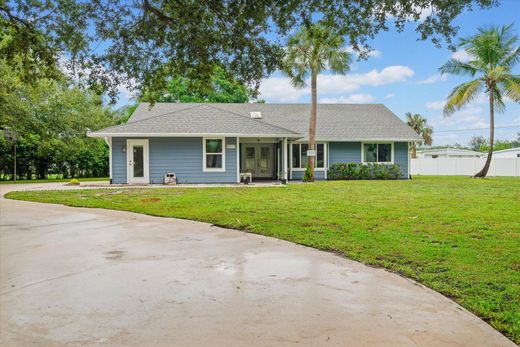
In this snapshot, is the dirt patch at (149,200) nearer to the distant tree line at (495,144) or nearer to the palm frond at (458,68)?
the palm frond at (458,68)

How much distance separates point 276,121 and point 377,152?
5953mm

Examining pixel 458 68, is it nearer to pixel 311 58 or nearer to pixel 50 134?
pixel 311 58

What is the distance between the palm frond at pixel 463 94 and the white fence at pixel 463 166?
8.30 meters

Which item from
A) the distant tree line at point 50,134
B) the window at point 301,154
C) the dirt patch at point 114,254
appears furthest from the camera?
the window at point 301,154

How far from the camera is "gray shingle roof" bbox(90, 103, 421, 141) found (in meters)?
18.0

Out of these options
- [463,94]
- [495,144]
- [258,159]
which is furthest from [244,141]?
[495,144]

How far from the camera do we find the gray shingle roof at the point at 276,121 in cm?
1797

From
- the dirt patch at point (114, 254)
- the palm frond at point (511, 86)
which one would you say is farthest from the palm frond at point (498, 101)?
the dirt patch at point (114, 254)

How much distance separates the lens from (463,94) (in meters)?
22.5

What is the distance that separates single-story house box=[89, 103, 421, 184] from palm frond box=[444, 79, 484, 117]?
291 cm

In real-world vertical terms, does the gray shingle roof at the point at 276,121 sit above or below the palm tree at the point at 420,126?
below

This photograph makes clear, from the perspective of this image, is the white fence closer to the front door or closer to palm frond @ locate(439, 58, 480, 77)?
palm frond @ locate(439, 58, 480, 77)

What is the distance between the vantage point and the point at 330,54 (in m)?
17.8

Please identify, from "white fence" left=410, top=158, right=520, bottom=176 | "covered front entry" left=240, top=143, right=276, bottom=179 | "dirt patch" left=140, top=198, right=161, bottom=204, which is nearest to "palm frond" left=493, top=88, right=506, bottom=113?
"white fence" left=410, top=158, right=520, bottom=176
